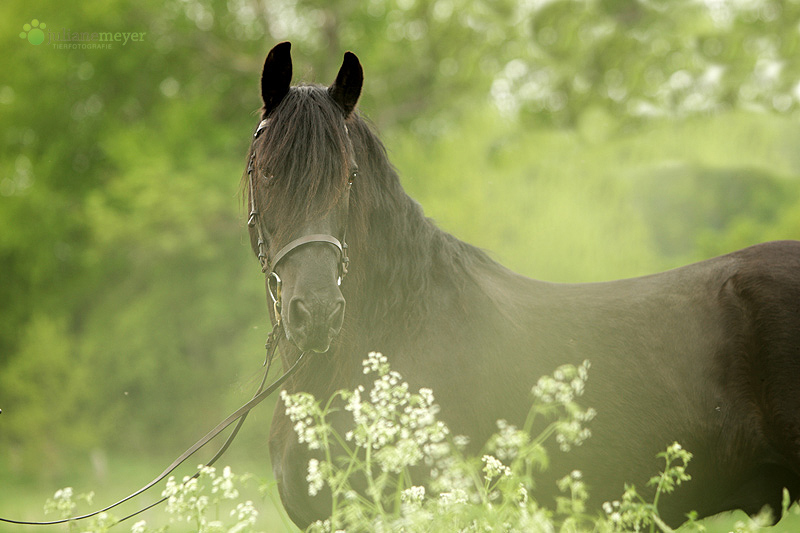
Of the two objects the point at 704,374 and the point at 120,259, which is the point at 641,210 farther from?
the point at 120,259

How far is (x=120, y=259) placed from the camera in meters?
15.0

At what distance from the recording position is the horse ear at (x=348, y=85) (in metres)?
3.22

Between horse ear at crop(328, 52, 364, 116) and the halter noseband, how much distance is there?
22 cm

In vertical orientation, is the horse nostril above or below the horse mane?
below

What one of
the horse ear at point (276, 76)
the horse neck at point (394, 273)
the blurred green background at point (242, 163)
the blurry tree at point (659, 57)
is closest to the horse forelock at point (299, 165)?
the horse ear at point (276, 76)

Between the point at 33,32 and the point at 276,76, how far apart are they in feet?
44.9

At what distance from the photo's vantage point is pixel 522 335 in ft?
11.5

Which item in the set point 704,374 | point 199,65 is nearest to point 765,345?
point 704,374

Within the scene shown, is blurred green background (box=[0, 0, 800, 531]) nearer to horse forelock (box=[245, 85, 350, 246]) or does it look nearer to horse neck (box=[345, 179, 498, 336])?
horse neck (box=[345, 179, 498, 336])

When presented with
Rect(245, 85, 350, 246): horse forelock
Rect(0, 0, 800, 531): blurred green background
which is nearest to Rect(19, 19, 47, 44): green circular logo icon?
Rect(0, 0, 800, 531): blurred green background

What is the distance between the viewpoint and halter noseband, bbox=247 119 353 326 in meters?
2.84

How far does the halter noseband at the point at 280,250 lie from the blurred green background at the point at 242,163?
8766 mm

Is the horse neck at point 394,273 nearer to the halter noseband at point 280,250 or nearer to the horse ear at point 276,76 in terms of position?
the halter noseband at point 280,250

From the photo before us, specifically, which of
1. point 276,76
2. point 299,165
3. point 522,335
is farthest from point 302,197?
point 522,335
